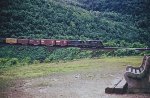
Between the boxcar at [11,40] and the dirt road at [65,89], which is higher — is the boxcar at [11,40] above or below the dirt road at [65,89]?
below

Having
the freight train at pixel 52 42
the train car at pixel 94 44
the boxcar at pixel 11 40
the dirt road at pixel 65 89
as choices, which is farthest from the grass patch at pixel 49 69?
the boxcar at pixel 11 40

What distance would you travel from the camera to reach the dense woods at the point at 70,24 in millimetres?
27556

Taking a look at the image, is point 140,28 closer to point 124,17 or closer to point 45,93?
point 124,17

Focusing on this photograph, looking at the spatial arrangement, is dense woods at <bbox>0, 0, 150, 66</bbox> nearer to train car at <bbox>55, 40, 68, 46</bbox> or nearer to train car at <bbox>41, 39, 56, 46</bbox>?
train car at <bbox>41, 39, 56, 46</bbox>

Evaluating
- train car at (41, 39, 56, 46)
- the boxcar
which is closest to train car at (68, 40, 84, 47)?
train car at (41, 39, 56, 46)

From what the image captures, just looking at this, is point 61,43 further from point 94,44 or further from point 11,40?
point 11,40

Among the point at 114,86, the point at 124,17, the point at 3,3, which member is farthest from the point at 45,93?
the point at 124,17

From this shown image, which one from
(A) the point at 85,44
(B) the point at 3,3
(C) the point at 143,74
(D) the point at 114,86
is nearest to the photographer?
(C) the point at 143,74

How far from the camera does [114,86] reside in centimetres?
919

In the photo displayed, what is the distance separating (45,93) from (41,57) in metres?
16.0

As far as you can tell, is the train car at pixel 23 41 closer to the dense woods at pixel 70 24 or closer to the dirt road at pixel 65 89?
the dense woods at pixel 70 24

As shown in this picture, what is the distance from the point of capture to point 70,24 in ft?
124

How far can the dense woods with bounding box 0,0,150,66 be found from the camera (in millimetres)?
27556

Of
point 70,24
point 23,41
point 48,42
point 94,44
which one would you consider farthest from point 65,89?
point 70,24
